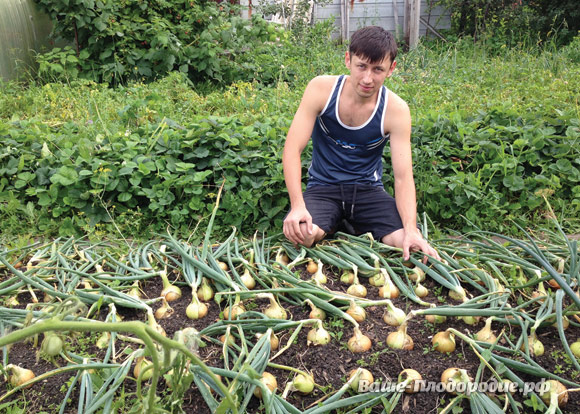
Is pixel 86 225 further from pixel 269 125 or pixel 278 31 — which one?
pixel 278 31

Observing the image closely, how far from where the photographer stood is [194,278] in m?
1.95

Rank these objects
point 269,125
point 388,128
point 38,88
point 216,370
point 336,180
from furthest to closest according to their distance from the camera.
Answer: point 38,88 < point 269,125 < point 336,180 < point 388,128 < point 216,370

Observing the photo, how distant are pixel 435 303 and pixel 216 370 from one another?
917 mm

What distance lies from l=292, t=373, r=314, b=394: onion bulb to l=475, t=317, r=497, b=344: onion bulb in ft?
1.93

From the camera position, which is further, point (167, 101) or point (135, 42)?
point (135, 42)

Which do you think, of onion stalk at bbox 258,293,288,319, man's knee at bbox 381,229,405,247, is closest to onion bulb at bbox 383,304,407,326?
onion stalk at bbox 258,293,288,319

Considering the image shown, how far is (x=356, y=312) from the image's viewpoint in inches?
68.5

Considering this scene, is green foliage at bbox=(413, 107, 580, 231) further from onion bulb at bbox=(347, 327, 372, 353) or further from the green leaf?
the green leaf

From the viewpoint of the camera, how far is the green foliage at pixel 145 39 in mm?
4996

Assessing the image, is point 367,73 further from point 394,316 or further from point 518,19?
point 518,19

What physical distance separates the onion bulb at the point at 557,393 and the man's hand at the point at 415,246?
2.33 feet

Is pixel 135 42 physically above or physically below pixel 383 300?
above

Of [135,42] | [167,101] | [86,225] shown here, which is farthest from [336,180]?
[135,42]

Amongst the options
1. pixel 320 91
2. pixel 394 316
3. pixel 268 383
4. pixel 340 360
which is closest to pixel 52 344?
pixel 268 383
